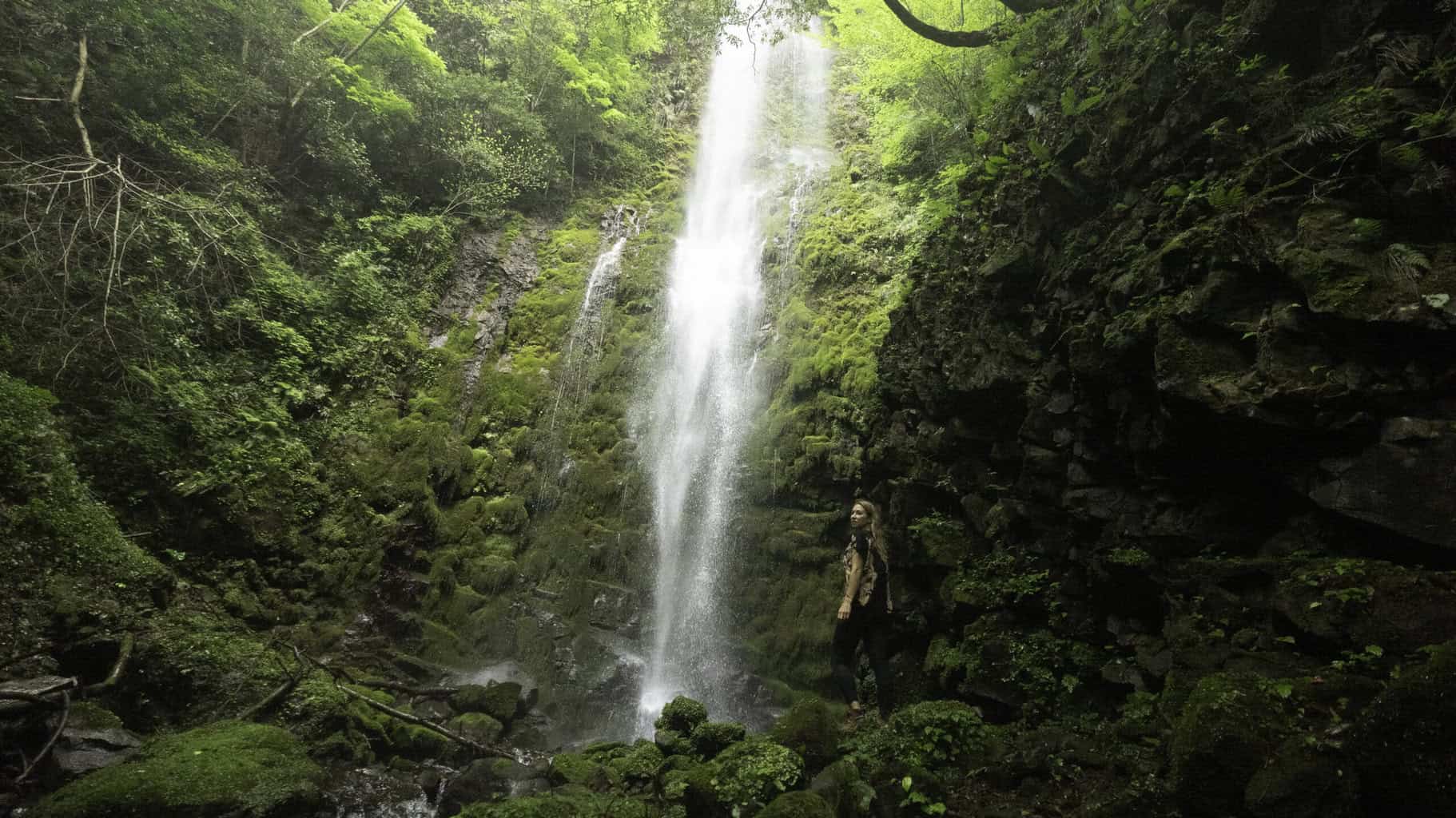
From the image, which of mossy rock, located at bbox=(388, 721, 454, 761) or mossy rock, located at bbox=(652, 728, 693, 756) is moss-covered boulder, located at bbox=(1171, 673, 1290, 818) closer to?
mossy rock, located at bbox=(652, 728, 693, 756)

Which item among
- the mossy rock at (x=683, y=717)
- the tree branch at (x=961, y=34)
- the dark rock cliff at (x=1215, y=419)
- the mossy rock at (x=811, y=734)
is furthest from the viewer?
the tree branch at (x=961, y=34)

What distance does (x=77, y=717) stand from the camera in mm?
4699

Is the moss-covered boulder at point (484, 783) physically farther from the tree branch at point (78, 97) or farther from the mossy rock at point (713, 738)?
the tree branch at point (78, 97)

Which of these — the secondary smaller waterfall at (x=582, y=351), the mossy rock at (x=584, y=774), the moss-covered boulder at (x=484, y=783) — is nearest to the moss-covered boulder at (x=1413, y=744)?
the mossy rock at (x=584, y=774)

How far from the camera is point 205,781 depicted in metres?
4.25

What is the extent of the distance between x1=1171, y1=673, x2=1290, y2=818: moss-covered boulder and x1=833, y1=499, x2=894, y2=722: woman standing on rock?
3.06 meters

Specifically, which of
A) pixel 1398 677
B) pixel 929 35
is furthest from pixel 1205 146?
pixel 929 35

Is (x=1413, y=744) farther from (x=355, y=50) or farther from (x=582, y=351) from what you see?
(x=355, y=50)

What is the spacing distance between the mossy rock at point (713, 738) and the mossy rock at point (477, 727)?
2440mm

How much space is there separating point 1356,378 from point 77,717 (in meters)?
8.44

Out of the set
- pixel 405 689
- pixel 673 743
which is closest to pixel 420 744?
pixel 405 689

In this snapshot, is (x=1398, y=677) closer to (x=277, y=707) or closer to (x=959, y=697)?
(x=959, y=697)

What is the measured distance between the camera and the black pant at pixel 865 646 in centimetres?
596

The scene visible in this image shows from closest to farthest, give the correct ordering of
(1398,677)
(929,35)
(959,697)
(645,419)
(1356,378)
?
(1398,677) < (1356,378) < (959,697) < (929,35) < (645,419)
